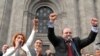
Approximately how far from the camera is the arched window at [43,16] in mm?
19984

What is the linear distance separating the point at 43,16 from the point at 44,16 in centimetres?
9

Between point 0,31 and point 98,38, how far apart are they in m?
8.04

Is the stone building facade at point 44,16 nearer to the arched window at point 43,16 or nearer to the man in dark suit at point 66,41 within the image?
the arched window at point 43,16

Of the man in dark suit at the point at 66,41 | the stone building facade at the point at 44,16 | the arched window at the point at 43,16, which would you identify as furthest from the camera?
the arched window at the point at 43,16

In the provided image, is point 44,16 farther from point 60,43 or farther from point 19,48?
point 19,48

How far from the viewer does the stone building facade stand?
18.6 meters

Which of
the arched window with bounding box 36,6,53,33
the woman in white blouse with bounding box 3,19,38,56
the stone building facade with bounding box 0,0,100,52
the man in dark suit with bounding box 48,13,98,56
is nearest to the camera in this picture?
the woman in white blouse with bounding box 3,19,38,56

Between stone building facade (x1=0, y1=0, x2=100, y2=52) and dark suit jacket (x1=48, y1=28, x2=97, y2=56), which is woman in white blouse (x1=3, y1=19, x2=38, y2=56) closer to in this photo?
dark suit jacket (x1=48, y1=28, x2=97, y2=56)

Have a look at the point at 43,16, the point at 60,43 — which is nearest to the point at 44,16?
the point at 43,16

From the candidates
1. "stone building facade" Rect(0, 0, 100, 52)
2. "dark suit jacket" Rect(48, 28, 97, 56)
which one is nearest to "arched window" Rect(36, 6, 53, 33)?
"stone building facade" Rect(0, 0, 100, 52)

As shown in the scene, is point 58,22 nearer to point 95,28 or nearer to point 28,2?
point 28,2

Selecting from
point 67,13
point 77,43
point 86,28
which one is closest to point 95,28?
point 77,43

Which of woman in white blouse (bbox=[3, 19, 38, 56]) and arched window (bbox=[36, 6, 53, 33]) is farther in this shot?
arched window (bbox=[36, 6, 53, 33])

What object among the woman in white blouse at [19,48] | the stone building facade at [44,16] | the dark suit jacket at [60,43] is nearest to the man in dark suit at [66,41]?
the dark suit jacket at [60,43]
